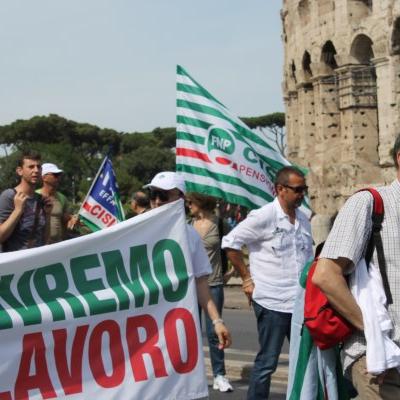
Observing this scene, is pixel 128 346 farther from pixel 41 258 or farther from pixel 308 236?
pixel 308 236

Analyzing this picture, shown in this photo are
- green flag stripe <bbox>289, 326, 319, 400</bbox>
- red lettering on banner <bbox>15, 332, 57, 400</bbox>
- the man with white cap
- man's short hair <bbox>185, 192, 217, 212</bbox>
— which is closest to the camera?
green flag stripe <bbox>289, 326, 319, 400</bbox>

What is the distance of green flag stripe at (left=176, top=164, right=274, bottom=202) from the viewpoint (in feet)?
31.6

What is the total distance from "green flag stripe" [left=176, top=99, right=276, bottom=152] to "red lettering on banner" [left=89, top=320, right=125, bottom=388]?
14.7 feet

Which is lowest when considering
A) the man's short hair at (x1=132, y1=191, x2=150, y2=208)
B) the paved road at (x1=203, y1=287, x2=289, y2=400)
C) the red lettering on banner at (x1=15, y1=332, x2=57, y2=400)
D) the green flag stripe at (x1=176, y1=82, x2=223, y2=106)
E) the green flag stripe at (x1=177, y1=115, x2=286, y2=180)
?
the paved road at (x1=203, y1=287, x2=289, y2=400)

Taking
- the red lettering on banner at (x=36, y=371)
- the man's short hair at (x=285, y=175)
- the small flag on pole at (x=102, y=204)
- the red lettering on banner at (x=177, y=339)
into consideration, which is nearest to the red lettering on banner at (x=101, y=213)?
the small flag on pole at (x=102, y=204)

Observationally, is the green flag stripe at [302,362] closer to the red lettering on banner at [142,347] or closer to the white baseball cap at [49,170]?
the red lettering on banner at [142,347]

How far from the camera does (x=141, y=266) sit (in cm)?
564

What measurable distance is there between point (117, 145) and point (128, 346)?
90.4 metres

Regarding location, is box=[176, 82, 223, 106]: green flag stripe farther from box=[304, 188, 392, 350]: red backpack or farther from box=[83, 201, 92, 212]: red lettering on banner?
box=[304, 188, 392, 350]: red backpack

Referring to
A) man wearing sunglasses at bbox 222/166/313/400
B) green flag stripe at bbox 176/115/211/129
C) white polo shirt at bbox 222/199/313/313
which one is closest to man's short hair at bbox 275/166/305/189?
man wearing sunglasses at bbox 222/166/313/400

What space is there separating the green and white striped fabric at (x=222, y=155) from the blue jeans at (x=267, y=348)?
2.59 meters

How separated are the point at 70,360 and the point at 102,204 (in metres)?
8.64

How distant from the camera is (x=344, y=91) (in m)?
31.3

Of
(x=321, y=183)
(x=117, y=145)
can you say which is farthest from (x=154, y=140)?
(x=321, y=183)
